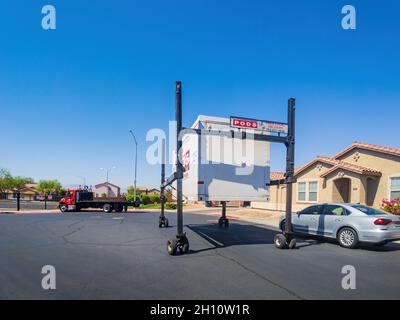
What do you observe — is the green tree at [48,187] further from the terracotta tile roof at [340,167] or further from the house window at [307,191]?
the terracotta tile roof at [340,167]

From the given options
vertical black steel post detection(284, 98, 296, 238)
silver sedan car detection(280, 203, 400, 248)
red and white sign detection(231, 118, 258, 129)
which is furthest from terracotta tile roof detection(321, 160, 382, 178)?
red and white sign detection(231, 118, 258, 129)

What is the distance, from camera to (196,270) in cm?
619

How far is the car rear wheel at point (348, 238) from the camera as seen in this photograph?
881cm

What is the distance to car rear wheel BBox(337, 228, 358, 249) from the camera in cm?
881

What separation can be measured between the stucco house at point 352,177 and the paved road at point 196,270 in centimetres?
760

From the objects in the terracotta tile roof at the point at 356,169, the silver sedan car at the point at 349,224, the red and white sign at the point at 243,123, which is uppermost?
the red and white sign at the point at 243,123

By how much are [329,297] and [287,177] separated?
14.4 feet

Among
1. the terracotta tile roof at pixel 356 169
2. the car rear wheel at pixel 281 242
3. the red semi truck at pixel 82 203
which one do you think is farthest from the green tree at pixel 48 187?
the car rear wheel at pixel 281 242

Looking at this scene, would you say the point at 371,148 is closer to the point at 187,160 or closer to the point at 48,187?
the point at 187,160

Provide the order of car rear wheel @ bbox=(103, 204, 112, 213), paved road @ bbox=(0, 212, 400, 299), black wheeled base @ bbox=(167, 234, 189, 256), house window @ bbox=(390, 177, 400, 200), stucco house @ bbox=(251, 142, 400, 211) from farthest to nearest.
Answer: car rear wheel @ bbox=(103, 204, 112, 213) → stucco house @ bbox=(251, 142, 400, 211) → house window @ bbox=(390, 177, 400, 200) → black wheeled base @ bbox=(167, 234, 189, 256) → paved road @ bbox=(0, 212, 400, 299)

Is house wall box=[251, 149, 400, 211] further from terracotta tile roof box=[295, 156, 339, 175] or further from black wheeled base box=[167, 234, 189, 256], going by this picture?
black wheeled base box=[167, 234, 189, 256]

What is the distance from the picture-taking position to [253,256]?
7.68 m
